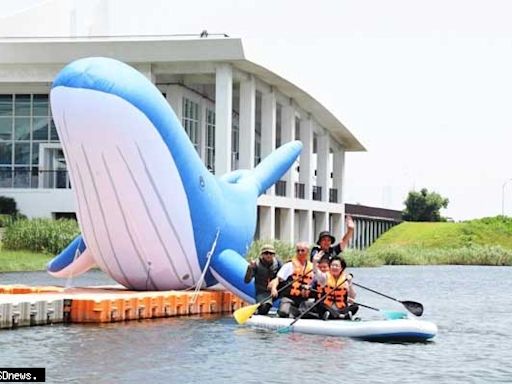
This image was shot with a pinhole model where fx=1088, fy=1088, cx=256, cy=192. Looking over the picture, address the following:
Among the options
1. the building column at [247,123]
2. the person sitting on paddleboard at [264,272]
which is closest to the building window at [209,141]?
the building column at [247,123]

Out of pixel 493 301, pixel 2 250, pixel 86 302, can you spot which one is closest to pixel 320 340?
pixel 86 302

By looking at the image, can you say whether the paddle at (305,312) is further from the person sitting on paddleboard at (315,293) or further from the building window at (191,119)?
the building window at (191,119)

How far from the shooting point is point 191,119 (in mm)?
49094

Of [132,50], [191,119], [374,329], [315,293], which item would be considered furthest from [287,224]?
[374,329]

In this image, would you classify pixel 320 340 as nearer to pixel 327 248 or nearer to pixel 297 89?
pixel 327 248

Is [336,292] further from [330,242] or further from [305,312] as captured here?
[330,242]

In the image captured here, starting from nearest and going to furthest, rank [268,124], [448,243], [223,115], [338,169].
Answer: [223,115] → [268,124] → [338,169] → [448,243]

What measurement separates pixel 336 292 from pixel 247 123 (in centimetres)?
2978

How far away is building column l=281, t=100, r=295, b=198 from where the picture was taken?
52094mm

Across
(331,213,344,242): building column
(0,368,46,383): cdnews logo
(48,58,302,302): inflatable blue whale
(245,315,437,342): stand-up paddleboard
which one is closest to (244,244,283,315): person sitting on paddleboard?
(48,58,302,302): inflatable blue whale

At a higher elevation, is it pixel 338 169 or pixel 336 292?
pixel 338 169

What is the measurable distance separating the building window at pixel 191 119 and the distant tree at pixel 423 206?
4275 centimetres

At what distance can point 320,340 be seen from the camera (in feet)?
53.4

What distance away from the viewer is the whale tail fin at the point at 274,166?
81.4 feet
